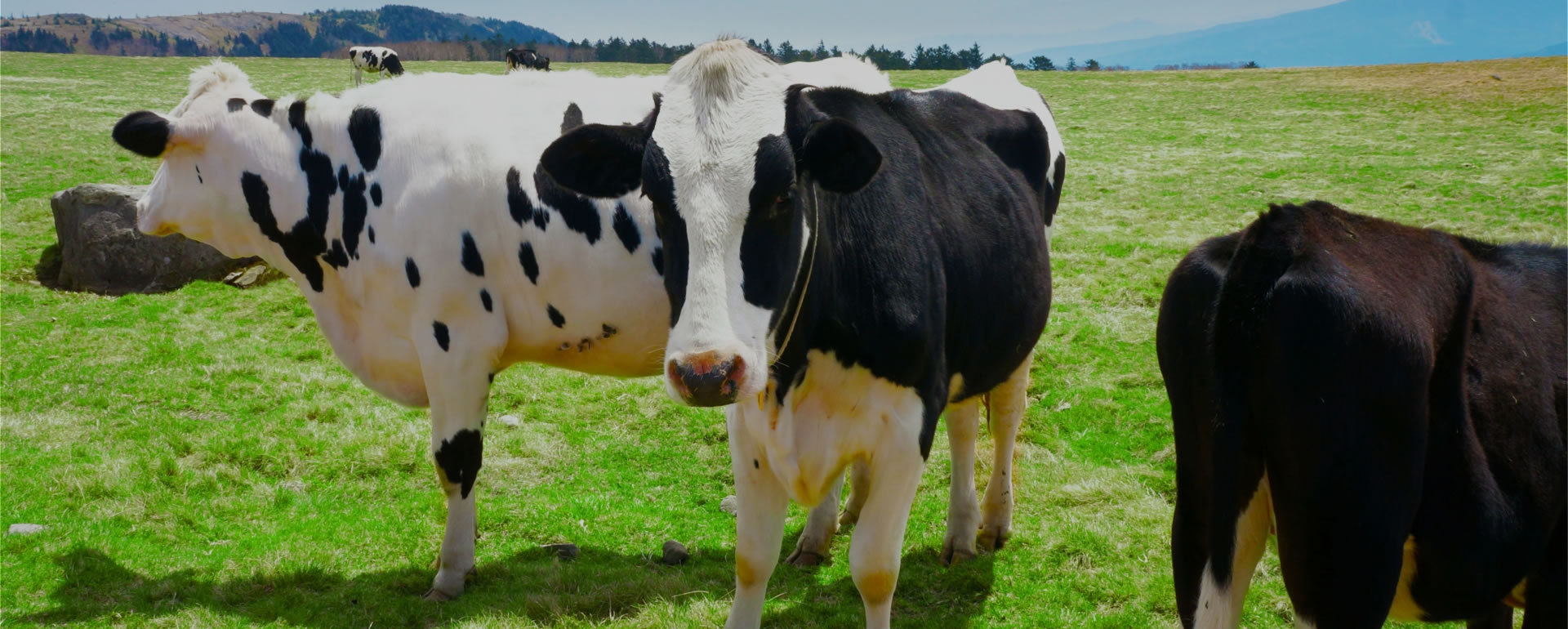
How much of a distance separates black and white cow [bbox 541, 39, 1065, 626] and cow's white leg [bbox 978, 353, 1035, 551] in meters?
0.89

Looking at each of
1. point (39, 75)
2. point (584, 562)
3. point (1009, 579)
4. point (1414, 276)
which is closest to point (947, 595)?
point (1009, 579)

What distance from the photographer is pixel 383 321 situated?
580 centimetres

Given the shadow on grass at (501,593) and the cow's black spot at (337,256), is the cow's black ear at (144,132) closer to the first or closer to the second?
the cow's black spot at (337,256)

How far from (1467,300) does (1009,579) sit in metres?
3.14

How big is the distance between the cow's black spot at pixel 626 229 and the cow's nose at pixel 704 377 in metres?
2.21

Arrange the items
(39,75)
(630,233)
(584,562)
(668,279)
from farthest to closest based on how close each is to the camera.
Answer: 1. (39,75)
2. (584,562)
3. (630,233)
4. (668,279)

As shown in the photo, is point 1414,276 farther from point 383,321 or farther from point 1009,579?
point 383,321

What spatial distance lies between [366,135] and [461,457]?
1753mm

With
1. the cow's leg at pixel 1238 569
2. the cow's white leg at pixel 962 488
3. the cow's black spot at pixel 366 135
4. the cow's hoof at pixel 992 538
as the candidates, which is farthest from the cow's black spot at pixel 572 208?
the cow's leg at pixel 1238 569

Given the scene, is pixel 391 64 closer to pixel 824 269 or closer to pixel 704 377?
pixel 824 269

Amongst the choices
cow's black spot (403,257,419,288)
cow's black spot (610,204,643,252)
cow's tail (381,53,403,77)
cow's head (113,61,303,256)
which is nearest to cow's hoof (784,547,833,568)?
cow's black spot (610,204,643,252)

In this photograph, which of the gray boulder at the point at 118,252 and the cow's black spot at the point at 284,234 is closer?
the cow's black spot at the point at 284,234

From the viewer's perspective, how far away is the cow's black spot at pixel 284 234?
5.93 metres

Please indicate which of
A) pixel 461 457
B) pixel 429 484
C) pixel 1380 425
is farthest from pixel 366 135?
pixel 1380 425
